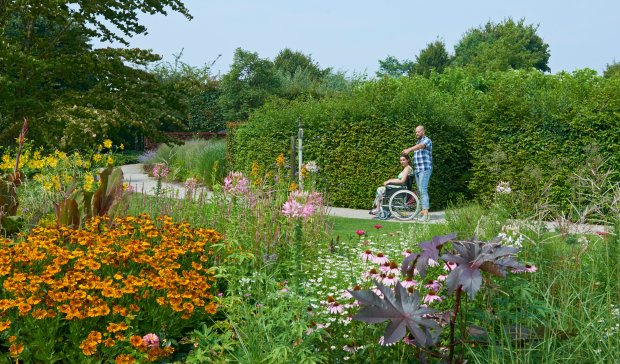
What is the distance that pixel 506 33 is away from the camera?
44531 mm

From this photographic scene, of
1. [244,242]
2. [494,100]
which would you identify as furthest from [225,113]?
[244,242]

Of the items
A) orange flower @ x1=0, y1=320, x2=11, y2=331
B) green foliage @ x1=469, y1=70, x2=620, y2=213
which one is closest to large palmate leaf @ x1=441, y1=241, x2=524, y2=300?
orange flower @ x1=0, y1=320, x2=11, y2=331

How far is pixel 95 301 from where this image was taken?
337 centimetres

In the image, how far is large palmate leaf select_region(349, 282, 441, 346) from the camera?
2.35 metres

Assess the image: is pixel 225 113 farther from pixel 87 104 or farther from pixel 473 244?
pixel 473 244

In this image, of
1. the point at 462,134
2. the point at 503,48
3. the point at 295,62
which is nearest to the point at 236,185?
the point at 462,134

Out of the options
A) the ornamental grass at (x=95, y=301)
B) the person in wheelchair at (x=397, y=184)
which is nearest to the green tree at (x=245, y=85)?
the person in wheelchair at (x=397, y=184)

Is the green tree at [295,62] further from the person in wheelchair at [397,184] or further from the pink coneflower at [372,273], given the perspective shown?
the pink coneflower at [372,273]

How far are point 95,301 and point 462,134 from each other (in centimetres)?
1142

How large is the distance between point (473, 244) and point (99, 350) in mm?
2211

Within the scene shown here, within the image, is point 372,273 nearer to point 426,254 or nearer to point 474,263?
point 426,254

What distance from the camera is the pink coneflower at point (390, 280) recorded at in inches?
120

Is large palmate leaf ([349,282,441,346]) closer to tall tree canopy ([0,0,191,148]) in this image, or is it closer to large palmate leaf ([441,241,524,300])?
large palmate leaf ([441,241,524,300])

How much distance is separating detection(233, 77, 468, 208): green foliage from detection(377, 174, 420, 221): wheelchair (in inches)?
54.9
